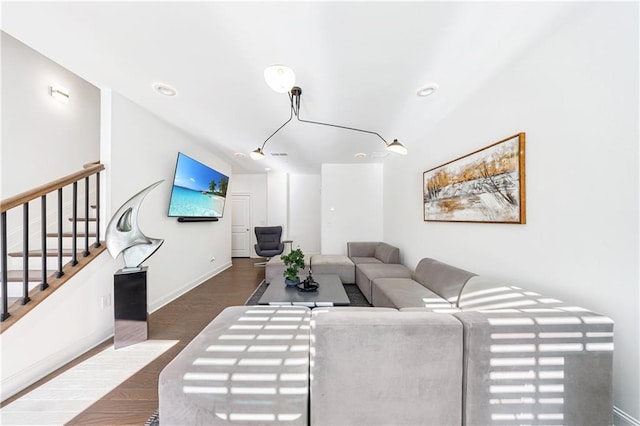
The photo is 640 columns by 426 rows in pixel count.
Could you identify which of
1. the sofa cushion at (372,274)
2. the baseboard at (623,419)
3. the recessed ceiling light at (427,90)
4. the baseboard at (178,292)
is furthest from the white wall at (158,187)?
the baseboard at (623,419)

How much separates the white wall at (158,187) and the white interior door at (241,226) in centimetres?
258

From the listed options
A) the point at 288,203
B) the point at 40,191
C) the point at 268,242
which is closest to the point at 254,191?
the point at 288,203

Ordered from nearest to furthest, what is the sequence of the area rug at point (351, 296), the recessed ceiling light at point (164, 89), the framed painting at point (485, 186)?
1. the framed painting at point (485, 186)
2. the recessed ceiling light at point (164, 89)
3. the area rug at point (351, 296)

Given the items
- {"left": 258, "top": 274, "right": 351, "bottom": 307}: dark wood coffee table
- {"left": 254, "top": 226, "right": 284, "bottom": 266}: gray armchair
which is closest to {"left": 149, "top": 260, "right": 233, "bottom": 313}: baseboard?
{"left": 254, "top": 226, "right": 284, "bottom": 266}: gray armchair

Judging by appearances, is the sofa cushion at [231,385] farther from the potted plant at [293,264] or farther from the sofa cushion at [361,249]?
the sofa cushion at [361,249]

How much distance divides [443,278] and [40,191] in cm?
356

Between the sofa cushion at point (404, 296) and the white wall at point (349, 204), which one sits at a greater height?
the white wall at point (349, 204)

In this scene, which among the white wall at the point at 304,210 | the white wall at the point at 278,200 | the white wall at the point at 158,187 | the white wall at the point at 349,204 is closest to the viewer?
the white wall at the point at 158,187

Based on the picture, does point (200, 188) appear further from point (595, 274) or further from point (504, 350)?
point (595, 274)

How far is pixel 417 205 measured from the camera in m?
3.71

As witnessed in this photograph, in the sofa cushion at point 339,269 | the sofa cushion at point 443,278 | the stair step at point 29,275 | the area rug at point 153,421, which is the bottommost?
the area rug at point 153,421

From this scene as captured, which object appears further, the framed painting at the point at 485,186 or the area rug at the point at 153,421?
the framed painting at the point at 485,186

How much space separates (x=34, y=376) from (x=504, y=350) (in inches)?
121

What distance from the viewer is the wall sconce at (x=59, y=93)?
103 inches
